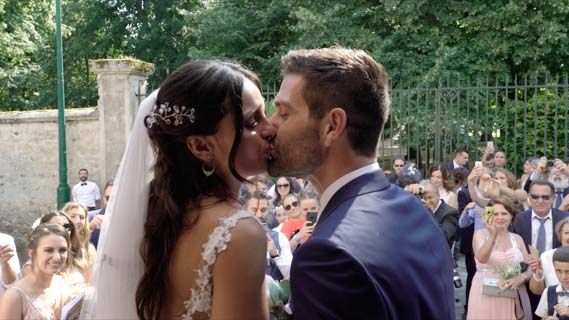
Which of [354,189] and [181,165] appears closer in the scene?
[354,189]

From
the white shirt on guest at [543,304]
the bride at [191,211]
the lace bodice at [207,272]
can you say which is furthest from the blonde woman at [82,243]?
the white shirt on guest at [543,304]

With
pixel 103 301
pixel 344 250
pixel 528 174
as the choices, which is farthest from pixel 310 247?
pixel 528 174

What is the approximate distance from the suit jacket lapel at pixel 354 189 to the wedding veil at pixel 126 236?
673 mm

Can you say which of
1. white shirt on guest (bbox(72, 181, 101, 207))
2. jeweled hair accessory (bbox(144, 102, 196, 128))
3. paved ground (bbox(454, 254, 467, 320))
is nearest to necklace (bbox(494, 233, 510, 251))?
paved ground (bbox(454, 254, 467, 320))

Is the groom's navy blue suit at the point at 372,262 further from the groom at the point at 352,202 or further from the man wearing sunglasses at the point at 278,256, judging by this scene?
the man wearing sunglasses at the point at 278,256

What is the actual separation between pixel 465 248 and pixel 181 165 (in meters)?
5.41

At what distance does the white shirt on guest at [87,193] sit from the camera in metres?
11.4

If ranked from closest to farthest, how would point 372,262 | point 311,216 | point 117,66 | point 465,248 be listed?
1. point 372,262
2. point 311,216
3. point 465,248
4. point 117,66

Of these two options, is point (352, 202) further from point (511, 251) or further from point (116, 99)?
point (116, 99)

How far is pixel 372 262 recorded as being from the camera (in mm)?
1634

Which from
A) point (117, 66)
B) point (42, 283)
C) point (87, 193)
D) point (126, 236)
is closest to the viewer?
point (126, 236)

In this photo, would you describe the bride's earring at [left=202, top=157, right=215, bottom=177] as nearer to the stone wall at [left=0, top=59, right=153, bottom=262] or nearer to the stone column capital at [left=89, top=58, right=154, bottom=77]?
the stone column capital at [left=89, top=58, right=154, bottom=77]

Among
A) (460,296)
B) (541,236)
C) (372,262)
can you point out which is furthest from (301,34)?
(372,262)

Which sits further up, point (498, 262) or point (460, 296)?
point (498, 262)
